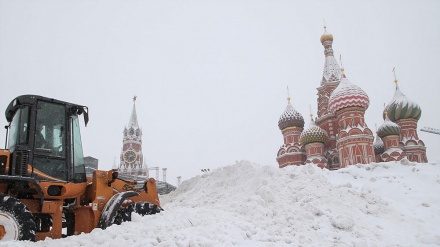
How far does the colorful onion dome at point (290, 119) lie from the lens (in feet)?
118

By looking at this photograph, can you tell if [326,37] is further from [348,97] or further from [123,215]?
[123,215]

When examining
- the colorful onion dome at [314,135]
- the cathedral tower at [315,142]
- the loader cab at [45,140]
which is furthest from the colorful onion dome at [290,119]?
the loader cab at [45,140]

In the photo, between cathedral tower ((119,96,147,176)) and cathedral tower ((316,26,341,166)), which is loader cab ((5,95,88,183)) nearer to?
cathedral tower ((316,26,341,166))

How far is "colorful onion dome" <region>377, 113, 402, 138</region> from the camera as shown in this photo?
3203 centimetres

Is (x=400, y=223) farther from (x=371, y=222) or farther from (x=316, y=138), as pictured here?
(x=316, y=138)

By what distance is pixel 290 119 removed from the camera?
1415 inches

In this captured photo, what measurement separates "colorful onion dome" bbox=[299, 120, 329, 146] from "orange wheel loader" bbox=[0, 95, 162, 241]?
2762 cm

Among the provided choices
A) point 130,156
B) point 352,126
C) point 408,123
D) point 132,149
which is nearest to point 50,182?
point 352,126

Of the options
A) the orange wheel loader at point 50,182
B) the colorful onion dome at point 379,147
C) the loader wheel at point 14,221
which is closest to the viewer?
the loader wheel at point 14,221

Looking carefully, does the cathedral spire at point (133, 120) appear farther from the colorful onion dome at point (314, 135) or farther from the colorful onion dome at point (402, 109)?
the colorful onion dome at point (402, 109)

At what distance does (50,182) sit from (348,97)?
2778 centimetres

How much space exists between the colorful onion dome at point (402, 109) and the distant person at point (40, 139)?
114 feet

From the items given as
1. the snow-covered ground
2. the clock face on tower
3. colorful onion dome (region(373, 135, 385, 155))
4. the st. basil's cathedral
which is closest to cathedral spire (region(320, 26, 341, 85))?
the st. basil's cathedral

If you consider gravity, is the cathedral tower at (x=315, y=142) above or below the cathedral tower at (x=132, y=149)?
below
